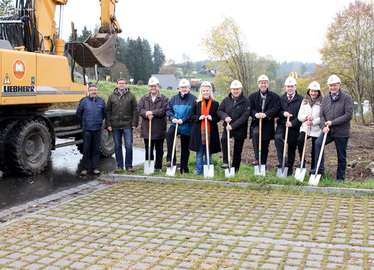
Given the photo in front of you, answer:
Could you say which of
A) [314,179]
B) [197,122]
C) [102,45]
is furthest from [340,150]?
[102,45]

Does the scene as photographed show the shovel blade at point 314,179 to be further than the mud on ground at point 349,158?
No

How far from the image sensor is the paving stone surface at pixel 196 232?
494cm

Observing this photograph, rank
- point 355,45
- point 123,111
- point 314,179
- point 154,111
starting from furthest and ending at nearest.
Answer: point 355,45 → point 123,111 → point 154,111 → point 314,179

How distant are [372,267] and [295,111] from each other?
5.00 meters

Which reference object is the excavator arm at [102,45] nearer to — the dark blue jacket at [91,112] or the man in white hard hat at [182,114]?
the dark blue jacket at [91,112]

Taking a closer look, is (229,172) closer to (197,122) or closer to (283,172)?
(283,172)

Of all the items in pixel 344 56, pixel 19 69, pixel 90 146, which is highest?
pixel 344 56

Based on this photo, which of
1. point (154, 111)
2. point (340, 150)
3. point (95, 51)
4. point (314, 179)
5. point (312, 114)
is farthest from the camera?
point (95, 51)

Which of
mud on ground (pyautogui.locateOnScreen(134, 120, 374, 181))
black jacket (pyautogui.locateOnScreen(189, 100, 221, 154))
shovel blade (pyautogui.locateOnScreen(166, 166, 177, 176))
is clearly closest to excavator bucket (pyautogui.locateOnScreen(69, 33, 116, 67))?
black jacket (pyautogui.locateOnScreen(189, 100, 221, 154))

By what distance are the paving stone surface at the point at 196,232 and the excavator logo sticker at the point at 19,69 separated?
10.3 ft

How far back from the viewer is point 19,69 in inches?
372

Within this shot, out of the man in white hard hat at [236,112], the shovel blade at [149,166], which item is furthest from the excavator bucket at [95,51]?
the man in white hard hat at [236,112]

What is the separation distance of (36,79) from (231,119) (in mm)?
4359

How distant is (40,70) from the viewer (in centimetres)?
1001
